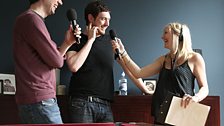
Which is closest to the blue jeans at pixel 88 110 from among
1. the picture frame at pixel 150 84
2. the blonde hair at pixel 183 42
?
the blonde hair at pixel 183 42

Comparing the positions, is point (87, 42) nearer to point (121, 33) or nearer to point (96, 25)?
point (96, 25)

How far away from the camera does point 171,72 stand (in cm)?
272

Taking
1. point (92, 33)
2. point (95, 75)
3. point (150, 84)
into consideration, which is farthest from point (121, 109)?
point (92, 33)

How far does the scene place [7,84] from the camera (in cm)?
341

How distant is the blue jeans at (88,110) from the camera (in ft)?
8.76

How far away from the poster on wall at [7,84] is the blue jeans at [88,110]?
0.85m

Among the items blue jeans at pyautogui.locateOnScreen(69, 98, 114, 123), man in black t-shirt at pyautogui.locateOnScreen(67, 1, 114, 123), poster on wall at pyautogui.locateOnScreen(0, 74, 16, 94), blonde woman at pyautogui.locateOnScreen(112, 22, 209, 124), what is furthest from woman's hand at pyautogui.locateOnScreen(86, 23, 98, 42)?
poster on wall at pyautogui.locateOnScreen(0, 74, 16, 94)

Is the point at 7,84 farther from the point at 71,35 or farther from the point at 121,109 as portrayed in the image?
the point at 71,35

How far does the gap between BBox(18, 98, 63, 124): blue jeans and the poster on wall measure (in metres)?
1.30

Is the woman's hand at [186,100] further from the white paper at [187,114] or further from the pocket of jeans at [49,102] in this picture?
the pocket of jeans at [49,102]

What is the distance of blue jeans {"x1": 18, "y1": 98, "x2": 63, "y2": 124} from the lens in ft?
6.84

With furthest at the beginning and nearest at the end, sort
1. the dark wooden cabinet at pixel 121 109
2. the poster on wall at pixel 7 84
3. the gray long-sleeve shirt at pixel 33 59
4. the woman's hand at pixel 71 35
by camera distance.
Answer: the poster on wall at pixel 7 84
the dark wooden cabinet at pixel 121 109
the woman's hand at pixel 71 35
the gray long-sleeve shirt at pixel 33 59

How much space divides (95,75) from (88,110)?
0.26 meters

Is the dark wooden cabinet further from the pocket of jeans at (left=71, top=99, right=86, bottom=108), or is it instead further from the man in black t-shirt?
the pocket of jeans at (left=71, top=99, right=86, bottom=108)
